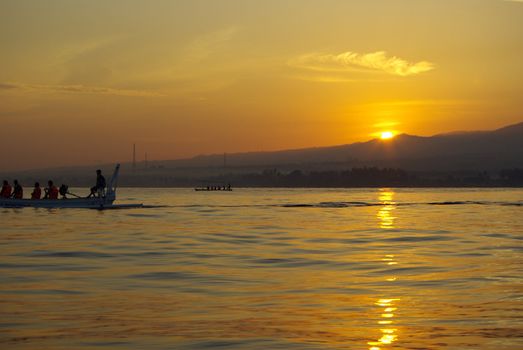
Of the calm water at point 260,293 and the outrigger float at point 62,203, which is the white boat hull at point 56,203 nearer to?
the outrigger float at point 62,203

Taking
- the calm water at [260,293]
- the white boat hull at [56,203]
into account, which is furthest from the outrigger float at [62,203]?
the calm water at [260,293]

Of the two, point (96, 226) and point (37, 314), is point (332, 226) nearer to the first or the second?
point (96, 226)

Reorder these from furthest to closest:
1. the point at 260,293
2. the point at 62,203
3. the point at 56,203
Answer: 1. the point at 62,203
2. the point at 56,203
3. the point at 260,293

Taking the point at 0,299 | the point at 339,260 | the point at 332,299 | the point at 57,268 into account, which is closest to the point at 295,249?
the point at 339,260

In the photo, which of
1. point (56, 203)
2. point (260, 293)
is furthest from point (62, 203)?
point (260, 293)

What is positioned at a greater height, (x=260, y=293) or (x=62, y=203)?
(x=62, y=203)

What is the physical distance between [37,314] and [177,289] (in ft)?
15.2

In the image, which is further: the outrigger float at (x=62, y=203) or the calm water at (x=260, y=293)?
the outrigger float at (x=62, y=203)

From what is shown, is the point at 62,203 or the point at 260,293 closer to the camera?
the point at 260,293

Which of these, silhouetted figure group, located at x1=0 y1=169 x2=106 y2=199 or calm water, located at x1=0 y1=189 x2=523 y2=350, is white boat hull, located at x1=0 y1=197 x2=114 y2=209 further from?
calm water, located at x1=0 y1=189 x2=523 y2=350

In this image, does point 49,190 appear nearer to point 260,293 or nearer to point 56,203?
point 56,203

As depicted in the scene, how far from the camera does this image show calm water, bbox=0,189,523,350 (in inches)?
564

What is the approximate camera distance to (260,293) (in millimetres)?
19781

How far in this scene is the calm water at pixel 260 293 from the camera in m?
14.3
